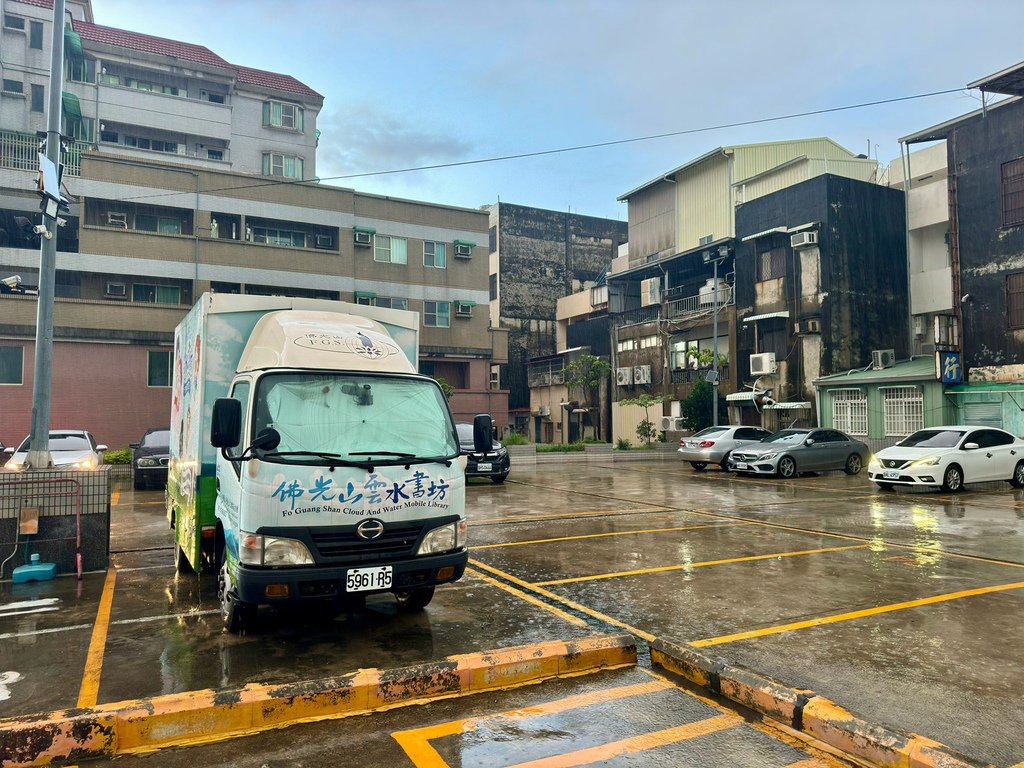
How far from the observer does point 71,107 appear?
33250 mm

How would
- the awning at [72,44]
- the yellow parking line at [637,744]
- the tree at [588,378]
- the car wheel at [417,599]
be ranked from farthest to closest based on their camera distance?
1. the tree at [588,378]
2. the awning at [72,44]
3. the car wheel at [417,599]
4. the yellow parking line at [637,744]

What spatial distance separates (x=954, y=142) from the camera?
85.7 feet

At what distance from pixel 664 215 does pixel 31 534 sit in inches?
1506

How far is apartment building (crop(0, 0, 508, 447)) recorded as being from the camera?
90.9ft

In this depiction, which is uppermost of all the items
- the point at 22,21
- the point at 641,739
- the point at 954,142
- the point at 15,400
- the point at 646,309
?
the point at 22,21

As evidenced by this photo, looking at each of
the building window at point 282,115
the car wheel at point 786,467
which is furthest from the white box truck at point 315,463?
the building window at point 282,115

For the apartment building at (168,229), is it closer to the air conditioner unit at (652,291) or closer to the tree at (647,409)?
the tree at (647,409)

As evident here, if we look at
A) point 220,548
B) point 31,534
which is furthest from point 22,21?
point 220,548

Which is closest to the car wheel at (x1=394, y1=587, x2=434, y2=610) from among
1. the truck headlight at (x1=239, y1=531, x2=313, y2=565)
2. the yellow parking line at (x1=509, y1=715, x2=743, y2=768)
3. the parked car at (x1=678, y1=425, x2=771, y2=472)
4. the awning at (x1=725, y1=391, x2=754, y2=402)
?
the truck headlight at (x1=239, y1=531, x2=313, y2=565)

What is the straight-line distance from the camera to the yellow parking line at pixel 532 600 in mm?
6082

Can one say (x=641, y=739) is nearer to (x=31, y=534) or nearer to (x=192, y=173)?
(x=31, y=534)

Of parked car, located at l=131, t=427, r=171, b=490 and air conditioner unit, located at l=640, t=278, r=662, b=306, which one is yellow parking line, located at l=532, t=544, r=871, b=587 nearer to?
parked car, located at l=131, t=427, r=171, b=490

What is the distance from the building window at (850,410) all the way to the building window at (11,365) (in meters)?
32.3

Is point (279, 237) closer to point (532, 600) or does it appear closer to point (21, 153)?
point (21, 153)
